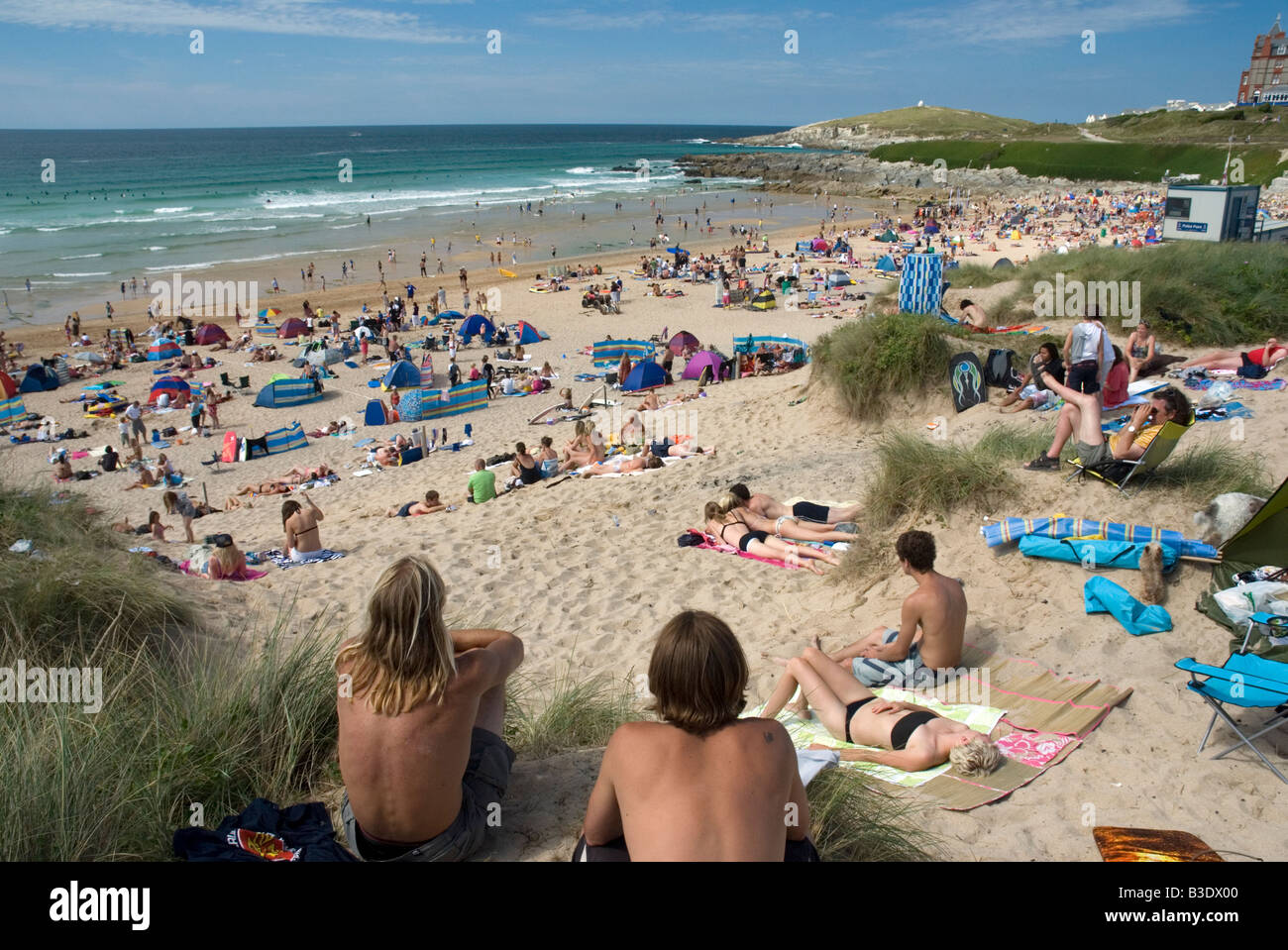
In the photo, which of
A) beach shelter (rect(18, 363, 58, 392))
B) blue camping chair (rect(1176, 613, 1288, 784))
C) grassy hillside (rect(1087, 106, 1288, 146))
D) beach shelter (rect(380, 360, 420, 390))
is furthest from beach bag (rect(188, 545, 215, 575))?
grassy hillside (rect(1087, 106, 1288, 146))

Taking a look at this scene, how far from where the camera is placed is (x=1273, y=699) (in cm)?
368

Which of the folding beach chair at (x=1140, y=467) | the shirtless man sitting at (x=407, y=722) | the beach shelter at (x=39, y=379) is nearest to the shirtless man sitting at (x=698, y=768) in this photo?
the shirtless man sitting at (x=407, y=722)

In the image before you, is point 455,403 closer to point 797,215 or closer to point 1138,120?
point 797,215

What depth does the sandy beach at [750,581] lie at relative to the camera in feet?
11.8

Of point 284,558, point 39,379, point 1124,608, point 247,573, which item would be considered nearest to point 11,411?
point 39,379

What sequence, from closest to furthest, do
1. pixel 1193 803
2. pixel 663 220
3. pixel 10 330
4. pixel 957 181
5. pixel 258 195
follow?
1. pixel 1193 803
2. pixel 10 330
3. pixel 663 220
4. pixel 258 195
5. pixel 957 181

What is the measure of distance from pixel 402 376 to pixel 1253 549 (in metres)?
17.3

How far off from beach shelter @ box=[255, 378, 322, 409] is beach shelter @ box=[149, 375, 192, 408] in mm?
1745

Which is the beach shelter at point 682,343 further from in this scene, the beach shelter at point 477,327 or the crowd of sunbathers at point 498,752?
the crowd of sunbathers at point 498,752

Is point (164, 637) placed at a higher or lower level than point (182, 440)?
higher
